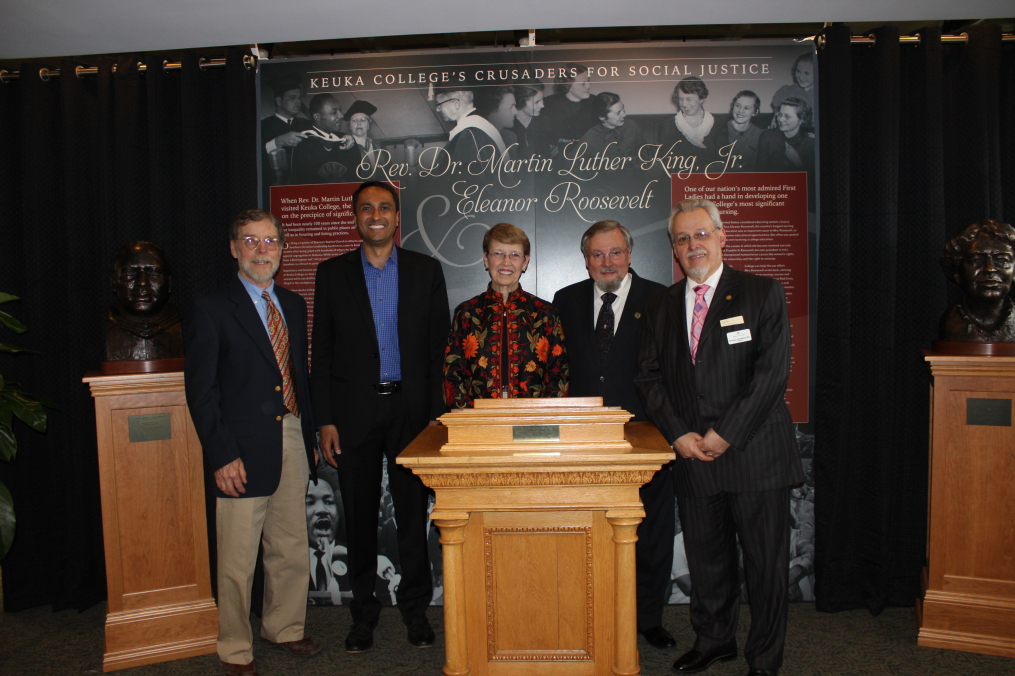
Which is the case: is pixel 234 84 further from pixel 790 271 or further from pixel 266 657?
pixel 790 271

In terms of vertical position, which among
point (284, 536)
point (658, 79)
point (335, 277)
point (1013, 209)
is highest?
point (658, 79)

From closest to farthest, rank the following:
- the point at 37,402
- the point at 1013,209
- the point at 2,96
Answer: the point at 37,402 < the point at 1013,209 < the point at 2,96

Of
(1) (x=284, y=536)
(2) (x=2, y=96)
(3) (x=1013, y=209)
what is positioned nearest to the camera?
(1) (x=284, y=536)

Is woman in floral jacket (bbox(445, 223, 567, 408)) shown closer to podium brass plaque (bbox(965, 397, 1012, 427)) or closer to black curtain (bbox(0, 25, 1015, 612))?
black curtain (bbox(0, 25, 1015, 612))

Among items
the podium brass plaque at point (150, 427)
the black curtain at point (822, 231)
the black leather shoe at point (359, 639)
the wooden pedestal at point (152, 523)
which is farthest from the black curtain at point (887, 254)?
the podium brass plaque at point (150, 427)

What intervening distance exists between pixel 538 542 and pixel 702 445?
2.51 feet

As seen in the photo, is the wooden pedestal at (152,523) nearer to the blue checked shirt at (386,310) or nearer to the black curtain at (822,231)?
the black curtain at (822,231)

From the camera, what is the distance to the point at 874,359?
302 centimetres

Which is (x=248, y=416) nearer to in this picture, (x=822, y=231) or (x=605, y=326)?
(x=605, y=326)

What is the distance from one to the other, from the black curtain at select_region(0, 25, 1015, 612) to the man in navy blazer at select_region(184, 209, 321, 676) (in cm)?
85

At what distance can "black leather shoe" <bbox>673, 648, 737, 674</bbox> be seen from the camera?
240 cm

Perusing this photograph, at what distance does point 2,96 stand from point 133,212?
1.06 meters

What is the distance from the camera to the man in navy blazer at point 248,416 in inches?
92.8

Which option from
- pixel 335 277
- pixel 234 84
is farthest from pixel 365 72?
pixel 335 277
